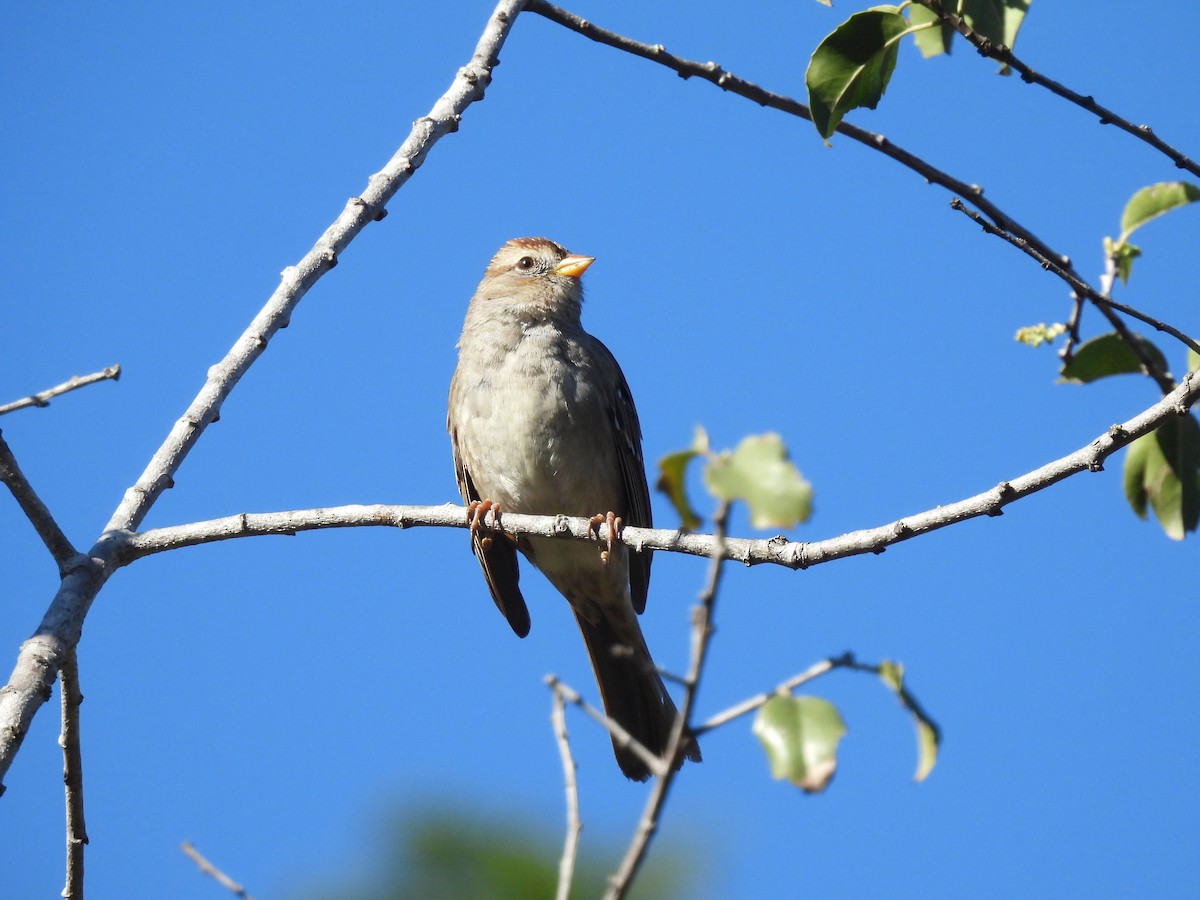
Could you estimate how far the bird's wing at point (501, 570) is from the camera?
6652 mm

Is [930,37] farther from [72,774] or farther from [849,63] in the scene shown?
[72,774]

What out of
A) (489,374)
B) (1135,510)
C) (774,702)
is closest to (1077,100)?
(1135,510)

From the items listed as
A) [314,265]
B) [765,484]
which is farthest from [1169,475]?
[314,265]

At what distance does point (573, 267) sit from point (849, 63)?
3859 mm

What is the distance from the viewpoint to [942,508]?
3.14m

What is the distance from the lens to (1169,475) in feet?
12.3

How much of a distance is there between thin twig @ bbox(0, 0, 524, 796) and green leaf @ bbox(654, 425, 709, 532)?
6.05 feet

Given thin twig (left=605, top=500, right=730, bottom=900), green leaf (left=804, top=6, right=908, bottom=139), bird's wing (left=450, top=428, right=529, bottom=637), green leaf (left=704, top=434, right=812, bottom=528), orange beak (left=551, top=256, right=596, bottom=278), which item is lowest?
thin twig (left=605, top=500, right=730, bottom=900)

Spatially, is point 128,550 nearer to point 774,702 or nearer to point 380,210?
point 380,210

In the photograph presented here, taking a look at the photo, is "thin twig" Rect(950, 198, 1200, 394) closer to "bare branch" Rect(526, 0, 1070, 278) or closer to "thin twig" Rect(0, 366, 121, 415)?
"bare branch" Rect(526, 0, 1070, 278)

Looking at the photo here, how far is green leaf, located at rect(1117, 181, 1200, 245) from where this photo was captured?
11.2 feet

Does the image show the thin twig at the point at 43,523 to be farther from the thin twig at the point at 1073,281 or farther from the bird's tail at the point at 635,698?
the bird's tail at the point at 635,698

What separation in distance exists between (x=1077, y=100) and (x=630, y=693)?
13.6ft

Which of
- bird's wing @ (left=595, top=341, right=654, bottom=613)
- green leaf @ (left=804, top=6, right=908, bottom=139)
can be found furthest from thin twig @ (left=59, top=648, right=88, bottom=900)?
bird's wing @ (left=595, top=341, right=654, bottom=613)
